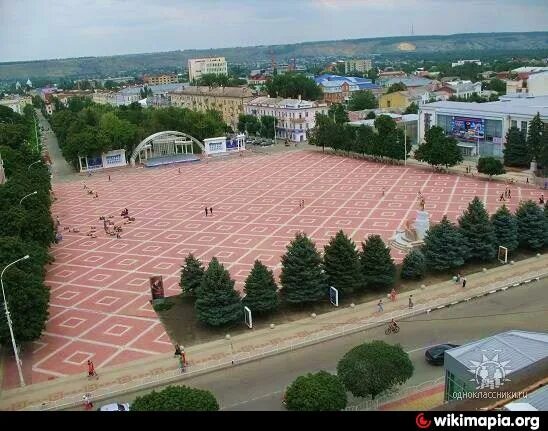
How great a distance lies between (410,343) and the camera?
17.6m

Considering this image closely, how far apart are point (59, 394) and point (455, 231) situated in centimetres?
1618

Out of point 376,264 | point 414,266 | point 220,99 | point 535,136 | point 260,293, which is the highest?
point 220,99

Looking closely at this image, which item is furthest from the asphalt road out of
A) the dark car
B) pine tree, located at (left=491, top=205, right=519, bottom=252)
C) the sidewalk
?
pine tree, located at (left=491, top=205, right=519, bottom=252)

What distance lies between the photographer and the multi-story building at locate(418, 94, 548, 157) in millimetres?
45656

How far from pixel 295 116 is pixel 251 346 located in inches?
2008

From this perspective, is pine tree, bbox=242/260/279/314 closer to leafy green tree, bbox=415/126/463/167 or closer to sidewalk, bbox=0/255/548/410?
sidewalk, bbox=0/255/548/410

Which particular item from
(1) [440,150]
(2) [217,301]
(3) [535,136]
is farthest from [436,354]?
(3) [535,136]

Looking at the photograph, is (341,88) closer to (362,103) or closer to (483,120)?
(362,103)

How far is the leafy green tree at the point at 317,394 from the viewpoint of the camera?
40.2 ft

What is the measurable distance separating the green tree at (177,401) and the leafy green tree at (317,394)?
1.84 meters

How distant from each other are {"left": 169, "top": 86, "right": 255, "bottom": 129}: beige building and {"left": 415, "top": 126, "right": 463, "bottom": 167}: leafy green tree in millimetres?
36994

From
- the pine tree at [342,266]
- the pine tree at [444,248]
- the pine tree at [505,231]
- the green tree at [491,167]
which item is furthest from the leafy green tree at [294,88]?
the pine tree at [342,266]

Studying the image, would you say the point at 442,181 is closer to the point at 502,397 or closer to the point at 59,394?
the point at 59,394
